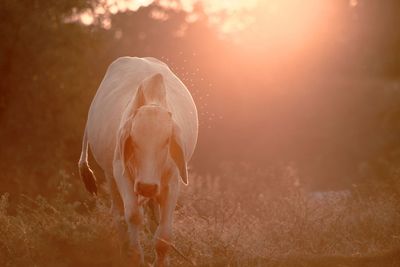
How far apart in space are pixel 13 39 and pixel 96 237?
1062 centimetres

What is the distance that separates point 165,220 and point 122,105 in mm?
1425

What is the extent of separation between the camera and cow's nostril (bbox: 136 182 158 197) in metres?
8.62

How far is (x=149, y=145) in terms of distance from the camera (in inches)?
347

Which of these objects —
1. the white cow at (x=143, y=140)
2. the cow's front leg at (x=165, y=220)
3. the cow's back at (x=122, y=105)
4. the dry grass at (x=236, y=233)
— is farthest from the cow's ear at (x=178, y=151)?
the dry grass at (x=236, y=233)

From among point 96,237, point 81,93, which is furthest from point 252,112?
point 96,237

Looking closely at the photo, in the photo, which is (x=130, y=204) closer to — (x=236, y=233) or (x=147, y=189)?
(x=147, y=189)

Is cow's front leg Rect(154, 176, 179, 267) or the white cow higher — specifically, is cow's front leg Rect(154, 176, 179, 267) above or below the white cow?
below

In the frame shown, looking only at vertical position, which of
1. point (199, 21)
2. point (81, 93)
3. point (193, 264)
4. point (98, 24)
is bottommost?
point (193, 264)

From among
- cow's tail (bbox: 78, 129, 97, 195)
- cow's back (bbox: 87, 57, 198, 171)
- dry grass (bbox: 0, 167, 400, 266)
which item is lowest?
dry grass (bbox: 0, 167, 400, 266)

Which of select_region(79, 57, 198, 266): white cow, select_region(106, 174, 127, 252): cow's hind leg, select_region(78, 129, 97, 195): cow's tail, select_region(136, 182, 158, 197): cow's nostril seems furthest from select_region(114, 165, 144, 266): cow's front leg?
select_region(78, 129, 97, 195): cow's tail

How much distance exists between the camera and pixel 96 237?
10.6 meters

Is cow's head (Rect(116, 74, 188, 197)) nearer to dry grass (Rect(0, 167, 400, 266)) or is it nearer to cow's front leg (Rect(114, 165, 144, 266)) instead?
cow's front leg (Rect(114, 165, 144, 266))

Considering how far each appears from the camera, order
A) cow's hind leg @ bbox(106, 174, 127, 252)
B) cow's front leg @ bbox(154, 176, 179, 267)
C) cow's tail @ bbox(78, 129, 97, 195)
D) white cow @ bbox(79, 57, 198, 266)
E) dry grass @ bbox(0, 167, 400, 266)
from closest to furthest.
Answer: white cow @ bbox(79, 57, 198, 266), cow's front leg @ bbox(154, 176, 179, 267), dry grass @ bbox(0, 167, 400, 266), cow's hind leg @ bbox(106, 174, 127, 252), cow's tail @ bbox(78, 129, 97, 195)

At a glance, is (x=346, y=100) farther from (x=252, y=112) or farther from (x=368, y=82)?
(x=252, y=112)
